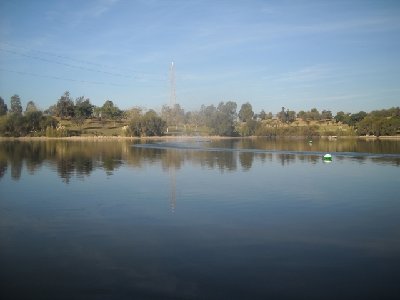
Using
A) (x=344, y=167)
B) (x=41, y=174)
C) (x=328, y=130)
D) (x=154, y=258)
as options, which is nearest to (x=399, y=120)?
(x=328, y=130)

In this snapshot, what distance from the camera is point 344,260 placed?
428 inches

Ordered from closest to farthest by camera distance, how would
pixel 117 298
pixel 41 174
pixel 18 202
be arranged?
pixel 117 298, pixel 18 202, pixel 41 174

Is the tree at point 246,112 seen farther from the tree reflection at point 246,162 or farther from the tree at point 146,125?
the tree reflection at point 246,162

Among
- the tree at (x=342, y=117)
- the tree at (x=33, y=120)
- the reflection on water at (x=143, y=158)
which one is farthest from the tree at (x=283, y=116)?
the reflection on water at (x=143, y=158)

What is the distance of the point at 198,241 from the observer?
12.5 meters

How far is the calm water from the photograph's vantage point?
9117 millimetres

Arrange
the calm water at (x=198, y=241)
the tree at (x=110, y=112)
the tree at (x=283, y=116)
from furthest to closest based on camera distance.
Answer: the tree at (x=283, y=116)
the tree at (x=110, y=112)
the calm water at (x=198, y=241)

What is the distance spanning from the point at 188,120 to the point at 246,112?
94.4ft

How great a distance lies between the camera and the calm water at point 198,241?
359 inches

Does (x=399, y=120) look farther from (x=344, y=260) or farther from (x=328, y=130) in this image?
(x=344, y=260)

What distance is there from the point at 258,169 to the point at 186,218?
19.3 meters

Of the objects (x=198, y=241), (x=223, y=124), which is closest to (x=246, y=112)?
(x=223, y=124)

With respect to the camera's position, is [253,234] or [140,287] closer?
[140,287]

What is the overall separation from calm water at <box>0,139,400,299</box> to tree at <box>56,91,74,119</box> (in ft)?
417
